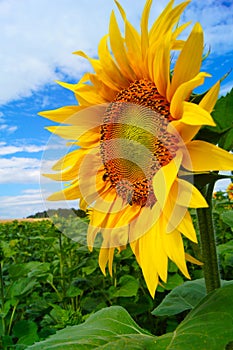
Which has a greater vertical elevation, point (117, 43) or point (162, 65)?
point (117, 43)

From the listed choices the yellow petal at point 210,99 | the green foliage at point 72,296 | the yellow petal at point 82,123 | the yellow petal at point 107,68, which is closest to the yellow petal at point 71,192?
the yellow petal at point 82,123

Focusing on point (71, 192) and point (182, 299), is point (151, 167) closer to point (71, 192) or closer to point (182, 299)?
point (71, 192)

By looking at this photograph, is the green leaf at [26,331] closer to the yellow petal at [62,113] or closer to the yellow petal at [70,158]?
the yellow petal at [70,158]

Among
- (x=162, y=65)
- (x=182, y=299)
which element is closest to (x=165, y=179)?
(x=162, y=65)

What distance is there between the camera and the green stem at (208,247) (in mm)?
Result: 1146

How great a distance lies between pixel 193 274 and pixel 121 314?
211 centimetres

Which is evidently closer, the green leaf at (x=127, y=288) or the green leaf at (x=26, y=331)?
the green leaf at (x=26, y=331)

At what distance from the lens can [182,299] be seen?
1375 millimetres

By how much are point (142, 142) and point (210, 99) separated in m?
0.29

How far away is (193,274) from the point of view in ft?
10.5

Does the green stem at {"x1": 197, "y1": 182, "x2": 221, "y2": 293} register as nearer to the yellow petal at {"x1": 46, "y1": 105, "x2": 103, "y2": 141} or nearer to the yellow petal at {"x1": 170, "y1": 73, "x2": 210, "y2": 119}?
the yellow petal at {"x1": 170, "y1": 73, "x2": 210, "y2": 119}

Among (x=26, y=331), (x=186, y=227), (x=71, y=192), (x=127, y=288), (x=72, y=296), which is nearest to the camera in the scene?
(x=186, y=227)

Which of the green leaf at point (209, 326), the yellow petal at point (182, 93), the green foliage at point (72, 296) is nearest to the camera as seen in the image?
the green leaf at point (209, 326)

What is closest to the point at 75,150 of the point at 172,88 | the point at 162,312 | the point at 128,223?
the point at 128,223
